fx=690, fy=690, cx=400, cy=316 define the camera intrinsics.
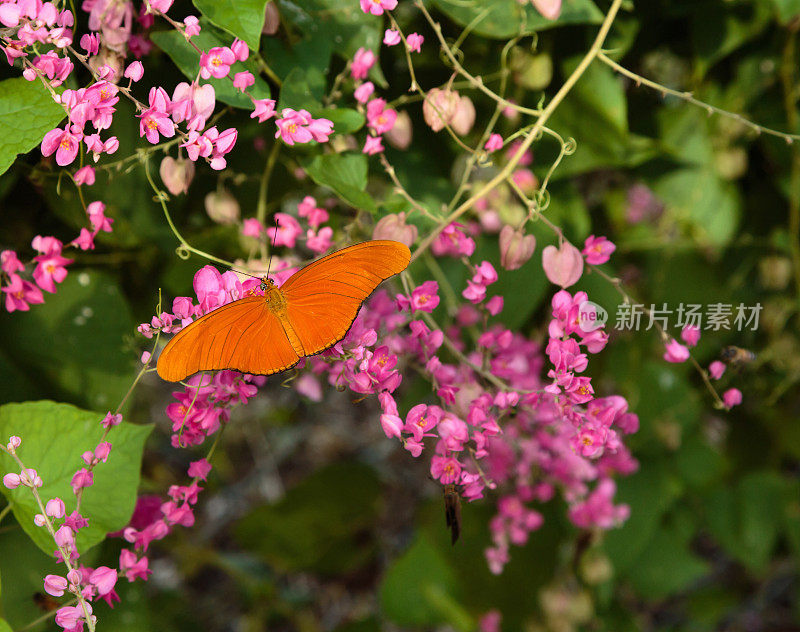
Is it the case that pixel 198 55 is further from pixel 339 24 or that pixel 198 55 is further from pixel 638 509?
pixel 638 509

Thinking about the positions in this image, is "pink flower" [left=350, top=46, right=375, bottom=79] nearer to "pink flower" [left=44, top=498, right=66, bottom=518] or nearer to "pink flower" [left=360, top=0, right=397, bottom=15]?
"pink flower" [left=360, top=0, right=397, bottom=15]

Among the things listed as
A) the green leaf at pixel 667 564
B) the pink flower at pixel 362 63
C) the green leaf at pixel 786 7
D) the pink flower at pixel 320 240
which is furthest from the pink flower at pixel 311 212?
the green leaf at pixel 667 564

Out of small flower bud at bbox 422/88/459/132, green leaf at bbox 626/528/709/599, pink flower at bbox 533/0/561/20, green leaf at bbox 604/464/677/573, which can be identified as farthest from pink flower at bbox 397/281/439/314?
green leaf at bbox 626/528/709/599

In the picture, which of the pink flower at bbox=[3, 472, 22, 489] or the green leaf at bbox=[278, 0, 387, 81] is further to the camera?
the green leaf at bbox=[278, 0, 387, 81]

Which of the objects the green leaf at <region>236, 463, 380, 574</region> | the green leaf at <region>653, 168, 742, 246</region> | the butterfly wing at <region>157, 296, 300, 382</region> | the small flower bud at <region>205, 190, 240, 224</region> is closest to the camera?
the butterfly wing at <region>157, 296, 300, 382</region>

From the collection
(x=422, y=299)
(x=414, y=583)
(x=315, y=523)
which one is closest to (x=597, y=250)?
(x=422, y=299)

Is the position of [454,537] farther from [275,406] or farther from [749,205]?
[275,406]
